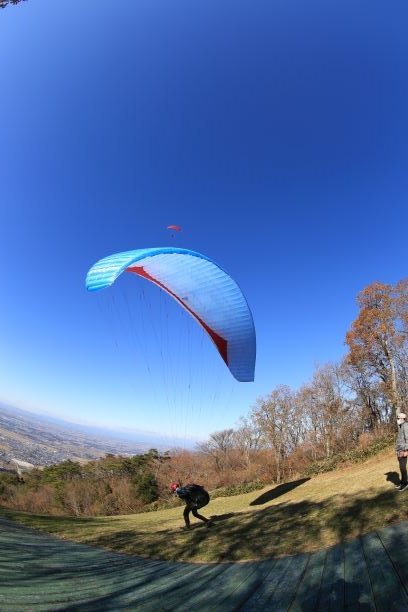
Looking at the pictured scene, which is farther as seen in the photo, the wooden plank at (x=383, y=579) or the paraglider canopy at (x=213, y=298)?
the paraglider canopy at (x=213, y=298)

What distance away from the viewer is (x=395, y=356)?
23203 mm

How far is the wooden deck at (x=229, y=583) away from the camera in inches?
135

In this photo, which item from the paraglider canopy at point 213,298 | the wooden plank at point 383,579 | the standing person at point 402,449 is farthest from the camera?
the paraglider canopy at point 213,298

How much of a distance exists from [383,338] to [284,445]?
12592mm

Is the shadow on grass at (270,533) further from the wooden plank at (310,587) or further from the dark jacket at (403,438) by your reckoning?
the dark jacket at (403,438)

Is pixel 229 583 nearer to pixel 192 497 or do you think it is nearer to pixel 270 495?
pixel 192 497

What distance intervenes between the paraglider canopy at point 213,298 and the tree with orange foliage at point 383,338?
598 inches

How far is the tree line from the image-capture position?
22359mm

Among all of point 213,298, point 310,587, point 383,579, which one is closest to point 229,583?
point 310,587

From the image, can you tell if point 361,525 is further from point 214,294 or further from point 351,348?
point 351,348

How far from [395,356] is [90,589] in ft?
78.0

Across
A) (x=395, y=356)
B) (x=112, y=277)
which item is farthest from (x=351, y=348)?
(x=112, y=277)

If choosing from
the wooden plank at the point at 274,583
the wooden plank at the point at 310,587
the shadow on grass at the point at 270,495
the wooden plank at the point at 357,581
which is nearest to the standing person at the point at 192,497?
the wooden plank at the point at 274,583

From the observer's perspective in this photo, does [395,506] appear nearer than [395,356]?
Yes
